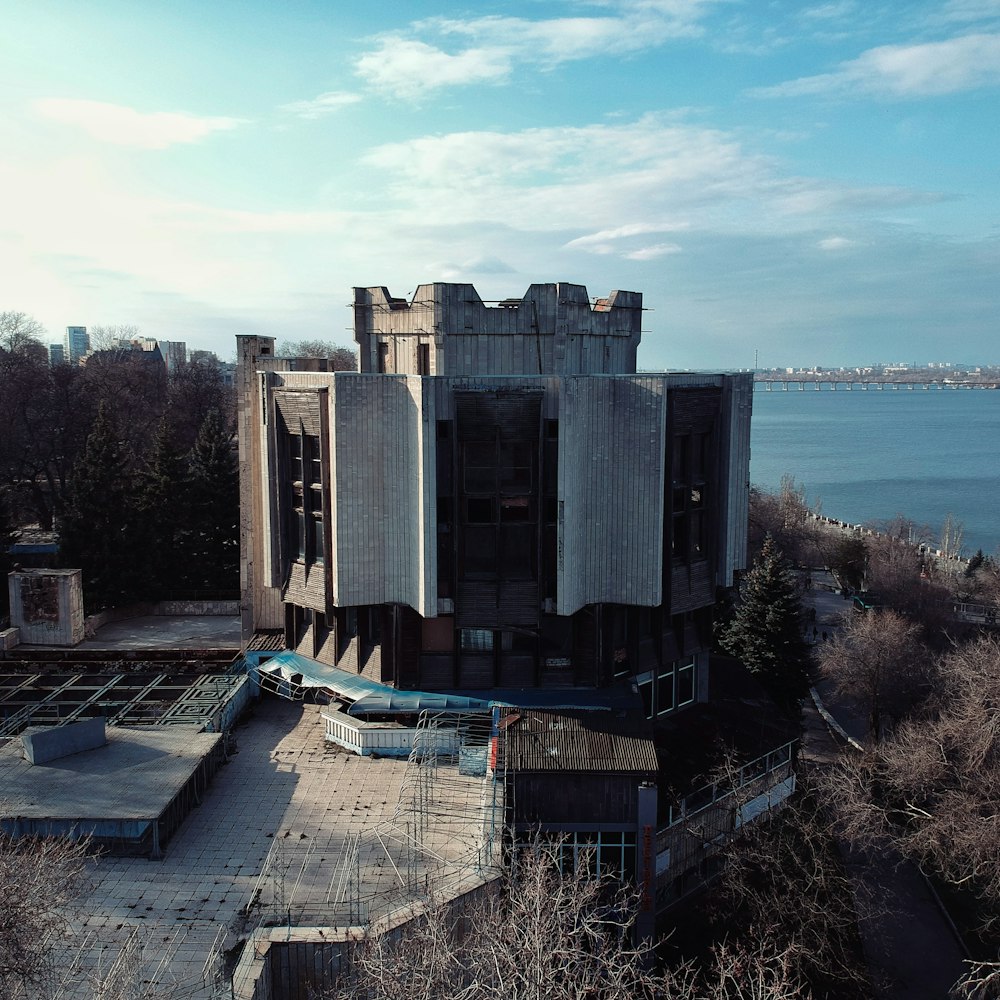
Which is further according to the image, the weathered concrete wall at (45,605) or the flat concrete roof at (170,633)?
the flat concrete roof at (170,633)

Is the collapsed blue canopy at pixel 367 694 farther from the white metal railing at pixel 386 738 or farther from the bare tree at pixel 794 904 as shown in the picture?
the bare tree at pixel 794 904

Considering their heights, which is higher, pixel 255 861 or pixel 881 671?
pixel 255 861

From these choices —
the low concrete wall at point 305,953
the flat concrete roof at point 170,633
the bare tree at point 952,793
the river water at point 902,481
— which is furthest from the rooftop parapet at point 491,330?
the river water at point 902,481

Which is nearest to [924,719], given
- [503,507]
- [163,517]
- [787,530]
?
[503,507]

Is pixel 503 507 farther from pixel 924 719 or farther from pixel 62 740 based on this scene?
pixel 924 719

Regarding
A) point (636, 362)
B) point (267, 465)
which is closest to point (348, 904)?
point (267, 465)

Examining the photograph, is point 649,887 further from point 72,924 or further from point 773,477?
point 773,477
